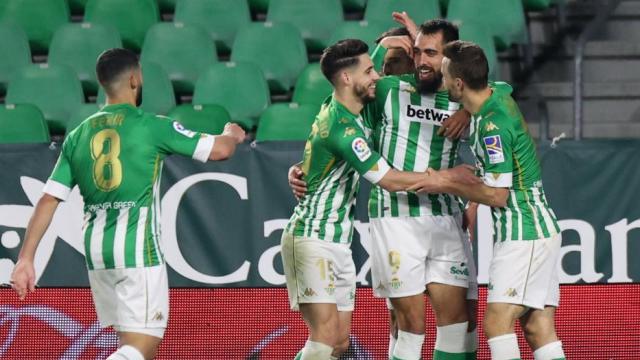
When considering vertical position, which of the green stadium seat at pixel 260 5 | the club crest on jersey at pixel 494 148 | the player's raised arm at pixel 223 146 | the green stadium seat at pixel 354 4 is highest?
the club crest on jersey at pixel 494 148

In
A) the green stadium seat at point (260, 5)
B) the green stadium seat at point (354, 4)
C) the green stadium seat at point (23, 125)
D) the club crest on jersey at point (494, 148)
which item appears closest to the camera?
the club crest on jersey at point (494, 148)

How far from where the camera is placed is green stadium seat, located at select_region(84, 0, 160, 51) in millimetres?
9594

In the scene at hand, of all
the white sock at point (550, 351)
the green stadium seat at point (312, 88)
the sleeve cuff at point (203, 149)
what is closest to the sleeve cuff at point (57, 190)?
the sleeve cuff at point (203, 149)

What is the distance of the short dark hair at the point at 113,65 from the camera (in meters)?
5.36

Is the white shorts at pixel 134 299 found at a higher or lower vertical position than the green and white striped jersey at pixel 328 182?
lower

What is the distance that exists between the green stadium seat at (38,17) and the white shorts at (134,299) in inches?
187

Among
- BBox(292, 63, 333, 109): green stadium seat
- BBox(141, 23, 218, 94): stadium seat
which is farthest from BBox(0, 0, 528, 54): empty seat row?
BBox(292, 63, 333, 109): green stadium seat

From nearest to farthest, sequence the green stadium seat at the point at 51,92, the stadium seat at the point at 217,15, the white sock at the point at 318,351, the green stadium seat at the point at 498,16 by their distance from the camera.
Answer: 1. the white sock at the point at 318,351
2. the green stadium seat at the point at 51,92
3. the green stadium seat at the point at 498,16
4. the stadium seat at the point at 217,15

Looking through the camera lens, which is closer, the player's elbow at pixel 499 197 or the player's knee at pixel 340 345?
the player's elbow at pixel 499 197

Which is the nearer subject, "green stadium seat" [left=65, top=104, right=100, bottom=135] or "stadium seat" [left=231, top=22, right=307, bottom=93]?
"green stadium seat" [left=65, top=104, right=100, bottom=135]

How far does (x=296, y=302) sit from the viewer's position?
579cm

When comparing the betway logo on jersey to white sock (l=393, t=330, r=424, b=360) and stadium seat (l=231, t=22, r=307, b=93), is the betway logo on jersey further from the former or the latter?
stadium seat (l=231, t=22, r=307, b=93)

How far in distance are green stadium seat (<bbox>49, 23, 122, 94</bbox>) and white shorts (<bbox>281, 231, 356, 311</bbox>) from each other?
381 centimetres

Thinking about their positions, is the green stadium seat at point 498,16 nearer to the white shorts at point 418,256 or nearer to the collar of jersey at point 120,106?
the white shorts at point 418,256
